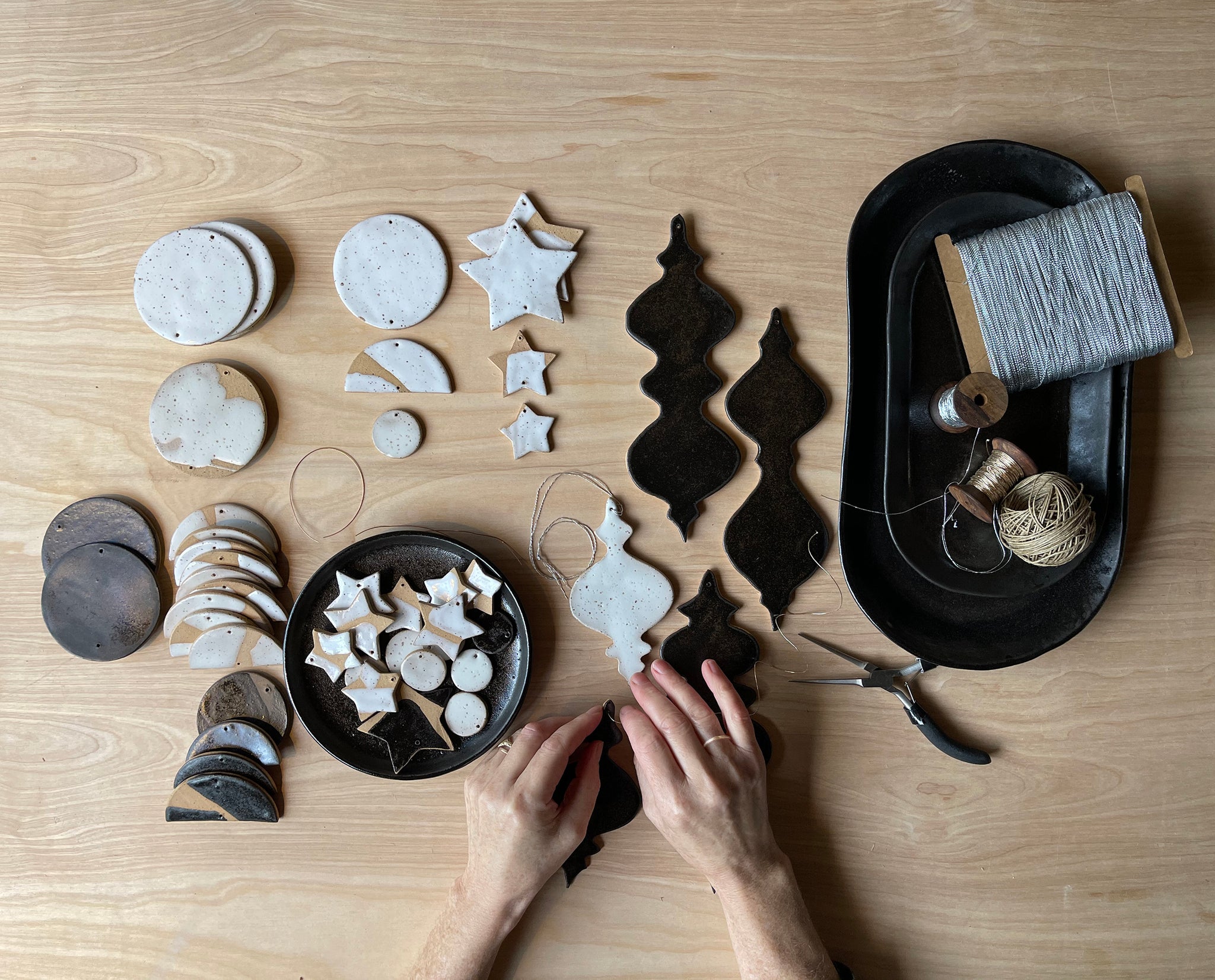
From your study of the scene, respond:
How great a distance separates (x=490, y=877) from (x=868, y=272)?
88 centimetres

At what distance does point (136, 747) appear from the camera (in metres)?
A: 0.95

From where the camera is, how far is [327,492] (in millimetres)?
949

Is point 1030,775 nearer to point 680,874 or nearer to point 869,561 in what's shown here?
point 869,561

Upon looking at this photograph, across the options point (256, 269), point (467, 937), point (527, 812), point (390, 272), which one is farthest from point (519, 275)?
point (467, 937)

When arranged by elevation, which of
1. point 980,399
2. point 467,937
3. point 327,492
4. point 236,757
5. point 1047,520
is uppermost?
point 980,399

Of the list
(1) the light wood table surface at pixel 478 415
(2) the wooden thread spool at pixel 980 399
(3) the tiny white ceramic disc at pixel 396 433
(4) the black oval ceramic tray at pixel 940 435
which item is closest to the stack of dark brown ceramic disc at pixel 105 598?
(1) the light wood table surface at pixel 478 415

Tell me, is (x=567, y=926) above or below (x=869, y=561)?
below

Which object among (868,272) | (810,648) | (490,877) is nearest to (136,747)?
(490,877)

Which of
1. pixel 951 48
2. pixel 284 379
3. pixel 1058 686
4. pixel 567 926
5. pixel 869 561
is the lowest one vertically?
pixel 567 926

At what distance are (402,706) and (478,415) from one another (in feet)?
1.25

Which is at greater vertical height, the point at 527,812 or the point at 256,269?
the point at 256,269

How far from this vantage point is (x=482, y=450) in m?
0.95

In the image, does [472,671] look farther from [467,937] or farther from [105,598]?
[105,598]

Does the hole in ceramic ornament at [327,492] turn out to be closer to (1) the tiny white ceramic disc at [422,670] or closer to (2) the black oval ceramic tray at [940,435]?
(1) the tiny white ceramic disc at [422,670]
